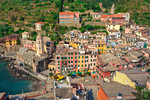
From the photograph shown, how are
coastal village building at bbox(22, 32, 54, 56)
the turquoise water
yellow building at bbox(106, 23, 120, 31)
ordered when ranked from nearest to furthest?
the turquoise water
coastal village building at bbox(22, 32, 54, 56)
yellow building at bbox(106, 23, 120, 31)

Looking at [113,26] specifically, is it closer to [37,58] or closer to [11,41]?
[37,58]

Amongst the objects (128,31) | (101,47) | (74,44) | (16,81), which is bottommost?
(16,81)

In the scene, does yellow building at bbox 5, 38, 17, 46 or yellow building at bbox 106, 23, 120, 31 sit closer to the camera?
yellow building at bbox 106, 23, 120, 31

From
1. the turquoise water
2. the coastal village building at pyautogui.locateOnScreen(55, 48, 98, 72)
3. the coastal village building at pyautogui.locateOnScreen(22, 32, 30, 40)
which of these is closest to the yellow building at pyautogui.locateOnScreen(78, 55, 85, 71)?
the coastal village building at pyautogui.locateOnScreen(55, 48, 98, 72)

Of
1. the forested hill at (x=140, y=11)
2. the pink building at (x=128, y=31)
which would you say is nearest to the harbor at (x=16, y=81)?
the pink building at (x=128, y=31)

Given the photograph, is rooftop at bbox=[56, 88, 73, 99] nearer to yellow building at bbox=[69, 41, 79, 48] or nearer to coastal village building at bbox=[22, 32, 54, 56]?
coastal village building at bbox=[22, 32, 54, 56]

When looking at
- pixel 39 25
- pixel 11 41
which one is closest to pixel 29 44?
pixel 11 41

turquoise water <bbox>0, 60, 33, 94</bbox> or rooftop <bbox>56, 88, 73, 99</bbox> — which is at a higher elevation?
rooftop <bbox>56, 88, 73, 99</bbox>

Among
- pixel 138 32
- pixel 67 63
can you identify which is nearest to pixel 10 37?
pixel 67 63
